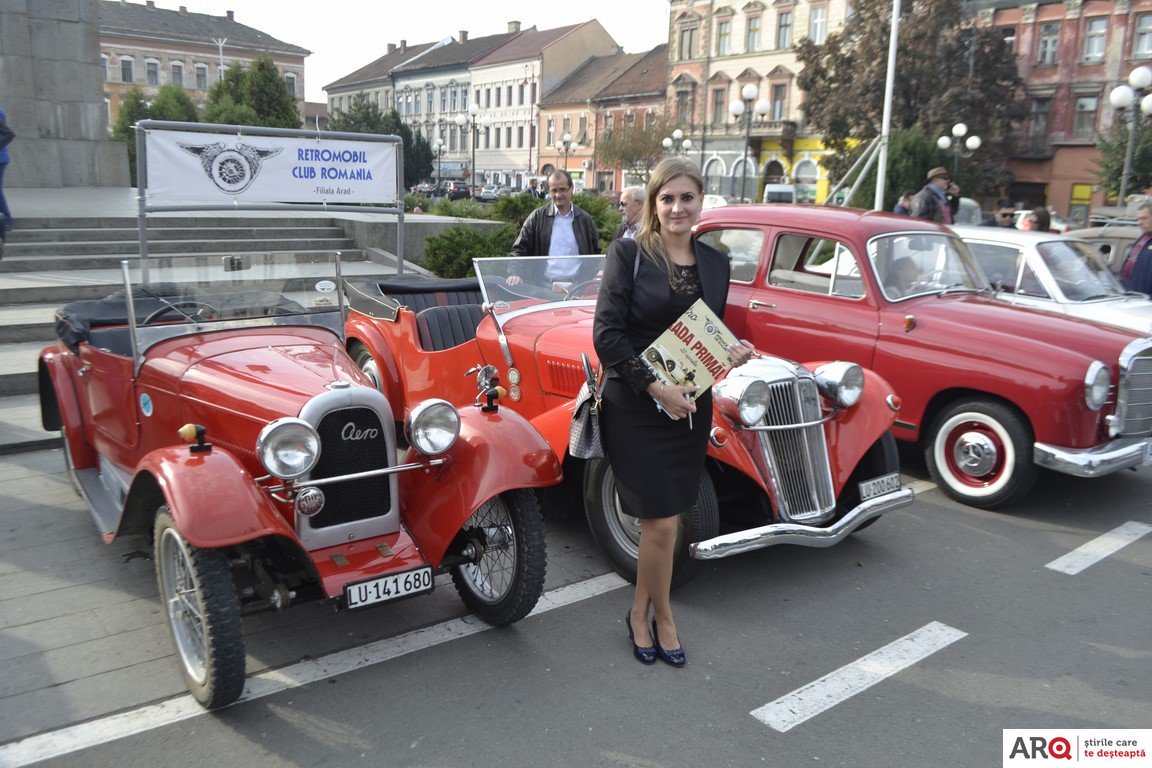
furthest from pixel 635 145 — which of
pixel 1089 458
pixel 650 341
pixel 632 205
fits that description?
pixel 650 341

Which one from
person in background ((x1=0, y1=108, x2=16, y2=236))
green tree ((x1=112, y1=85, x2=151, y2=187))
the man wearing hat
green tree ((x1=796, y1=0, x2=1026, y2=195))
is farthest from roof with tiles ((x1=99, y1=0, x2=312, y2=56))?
the man wearing hat

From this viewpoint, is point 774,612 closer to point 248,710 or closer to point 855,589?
point 855,589

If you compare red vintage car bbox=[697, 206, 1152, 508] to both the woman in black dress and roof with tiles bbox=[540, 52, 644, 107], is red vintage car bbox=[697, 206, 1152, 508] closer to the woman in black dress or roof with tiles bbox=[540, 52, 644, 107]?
the woman in black dress

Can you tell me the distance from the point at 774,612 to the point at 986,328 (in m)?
2.91

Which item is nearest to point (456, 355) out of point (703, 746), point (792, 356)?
point (792, 356)

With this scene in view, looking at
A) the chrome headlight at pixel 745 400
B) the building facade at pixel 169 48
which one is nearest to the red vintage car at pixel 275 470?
→ the chrome headlight at pixel 745 400

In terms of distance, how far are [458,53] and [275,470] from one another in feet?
275

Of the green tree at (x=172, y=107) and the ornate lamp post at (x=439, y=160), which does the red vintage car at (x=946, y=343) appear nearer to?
the green tree at (x=172, y=107)

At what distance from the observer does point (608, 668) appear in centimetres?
370

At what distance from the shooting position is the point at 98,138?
1891 cm

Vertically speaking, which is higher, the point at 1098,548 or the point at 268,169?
the point at 268,169

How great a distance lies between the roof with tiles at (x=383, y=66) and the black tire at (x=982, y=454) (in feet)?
289

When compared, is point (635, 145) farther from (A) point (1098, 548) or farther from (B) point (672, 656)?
(B) point (672, 656)

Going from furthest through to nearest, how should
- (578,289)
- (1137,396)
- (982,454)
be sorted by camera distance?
1. (578,289)
2. (982,454)
3. (1137,396)
